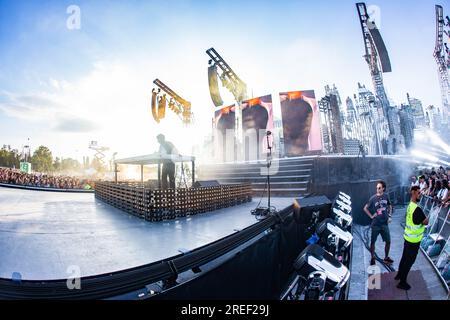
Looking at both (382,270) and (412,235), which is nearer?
(412,235)

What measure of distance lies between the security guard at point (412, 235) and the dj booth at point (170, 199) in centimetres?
459

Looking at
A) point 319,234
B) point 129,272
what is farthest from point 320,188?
point 129,272

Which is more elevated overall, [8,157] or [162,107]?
[162,107]

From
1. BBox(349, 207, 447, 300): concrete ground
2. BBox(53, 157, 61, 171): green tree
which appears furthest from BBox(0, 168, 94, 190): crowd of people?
BBox(53, 157, 61, 171): green tree

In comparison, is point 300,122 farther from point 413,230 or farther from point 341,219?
point 413,230

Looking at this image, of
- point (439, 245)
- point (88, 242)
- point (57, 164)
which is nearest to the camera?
point (88, 242)

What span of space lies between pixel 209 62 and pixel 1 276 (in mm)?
17202

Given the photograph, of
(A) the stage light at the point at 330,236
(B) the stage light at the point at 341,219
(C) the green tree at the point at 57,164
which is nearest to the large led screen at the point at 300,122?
(B) the stage light at the point at 341,219

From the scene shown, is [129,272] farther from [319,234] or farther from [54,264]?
[319,234]

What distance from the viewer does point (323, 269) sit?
3170 mm

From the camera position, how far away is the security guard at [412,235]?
12.7ft

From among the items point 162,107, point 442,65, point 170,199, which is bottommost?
point 170,199

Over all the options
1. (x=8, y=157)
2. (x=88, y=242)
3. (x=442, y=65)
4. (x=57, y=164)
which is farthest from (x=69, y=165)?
(x=442, y=65)

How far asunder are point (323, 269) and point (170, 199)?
3.61 meters
